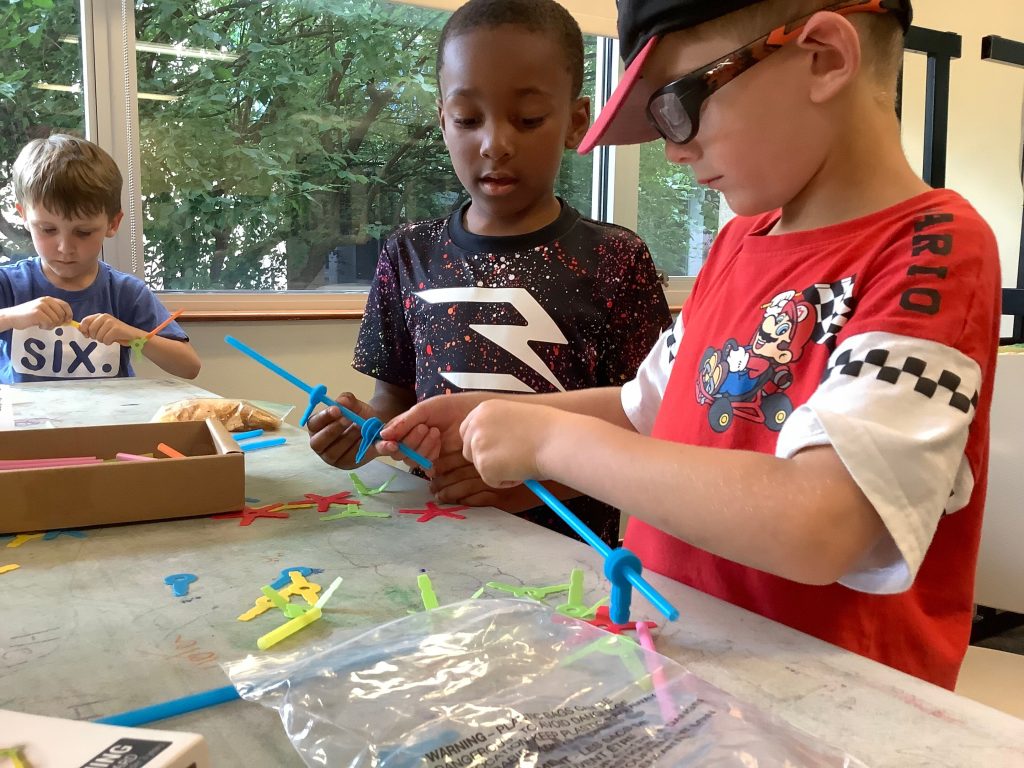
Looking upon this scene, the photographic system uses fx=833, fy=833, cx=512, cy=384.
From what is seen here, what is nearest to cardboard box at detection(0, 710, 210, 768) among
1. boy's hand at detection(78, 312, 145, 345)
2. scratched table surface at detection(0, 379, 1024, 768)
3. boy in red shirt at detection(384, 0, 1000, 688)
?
scratched table surface at detection(0, 379, 1024, 768)

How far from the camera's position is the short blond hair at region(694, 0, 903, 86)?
62 cm

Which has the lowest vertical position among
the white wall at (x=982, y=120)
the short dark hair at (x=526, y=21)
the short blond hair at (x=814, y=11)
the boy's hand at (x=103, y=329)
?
the boy's hand at (x=103, y=329)

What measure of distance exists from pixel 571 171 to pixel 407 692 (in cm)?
264

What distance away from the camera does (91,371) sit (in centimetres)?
182

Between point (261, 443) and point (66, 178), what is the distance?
1028 mm

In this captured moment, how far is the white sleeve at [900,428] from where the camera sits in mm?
522

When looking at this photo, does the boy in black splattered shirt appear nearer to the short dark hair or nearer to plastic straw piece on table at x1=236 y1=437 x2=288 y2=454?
the short dark hair

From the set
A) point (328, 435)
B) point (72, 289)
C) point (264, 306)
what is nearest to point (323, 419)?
point (328, 435)

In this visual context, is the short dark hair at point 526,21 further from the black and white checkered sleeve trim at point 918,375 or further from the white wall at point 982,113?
the white wall at point 982,113

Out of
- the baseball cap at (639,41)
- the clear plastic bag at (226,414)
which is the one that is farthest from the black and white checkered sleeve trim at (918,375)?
the clear plastic bag at (226,414)

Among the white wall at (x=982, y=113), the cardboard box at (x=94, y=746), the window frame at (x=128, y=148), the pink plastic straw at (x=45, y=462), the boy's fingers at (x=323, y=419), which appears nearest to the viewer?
the cardboard box at (x=94, y=746)

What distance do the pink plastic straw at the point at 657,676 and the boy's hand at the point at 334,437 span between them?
0.47m

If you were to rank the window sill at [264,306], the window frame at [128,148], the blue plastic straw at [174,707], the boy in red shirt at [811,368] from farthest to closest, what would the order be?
the window sill at [264,306], the window frame at [128,148], the boy in red shirt at [811,368], the blue plastic straw at [174,707]

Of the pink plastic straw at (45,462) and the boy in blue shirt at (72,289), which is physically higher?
the boy in blue shirt at (72,289)
